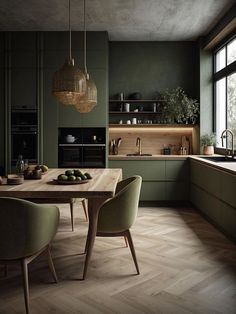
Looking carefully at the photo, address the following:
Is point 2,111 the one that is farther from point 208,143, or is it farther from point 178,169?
point 208,143

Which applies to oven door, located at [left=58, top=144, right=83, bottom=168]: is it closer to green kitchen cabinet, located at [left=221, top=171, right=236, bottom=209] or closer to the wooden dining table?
green kitchen cabinet, located at [left=221, top=171, right=236, bottom=209]

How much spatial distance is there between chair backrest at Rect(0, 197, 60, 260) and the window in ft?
12.8

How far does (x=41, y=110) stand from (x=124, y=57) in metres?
1.83

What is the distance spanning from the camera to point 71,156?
5.90 m

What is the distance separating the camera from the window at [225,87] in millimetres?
5379

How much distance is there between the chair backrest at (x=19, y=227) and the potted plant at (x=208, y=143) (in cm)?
412

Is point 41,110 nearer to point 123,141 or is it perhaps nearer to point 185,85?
point 123,141

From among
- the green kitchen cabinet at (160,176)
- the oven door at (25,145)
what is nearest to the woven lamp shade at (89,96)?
the green kitchen cabinet at (160,176)

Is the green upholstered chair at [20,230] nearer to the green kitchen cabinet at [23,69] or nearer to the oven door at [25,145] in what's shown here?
the oven door at [25,145]

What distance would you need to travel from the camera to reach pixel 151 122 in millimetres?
6344

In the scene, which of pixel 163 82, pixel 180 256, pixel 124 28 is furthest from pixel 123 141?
pixel 180 256

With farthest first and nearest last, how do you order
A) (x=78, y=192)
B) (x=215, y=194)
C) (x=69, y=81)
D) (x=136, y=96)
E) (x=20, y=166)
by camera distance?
(x=136, y=96) < (x=215, y=194) < (x=20, y=166) < (x=69, y=81) < (x=78, y=192)

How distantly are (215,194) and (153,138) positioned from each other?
7.93ft

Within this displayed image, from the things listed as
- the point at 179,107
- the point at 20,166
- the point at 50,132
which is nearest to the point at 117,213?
the point at 20,166
